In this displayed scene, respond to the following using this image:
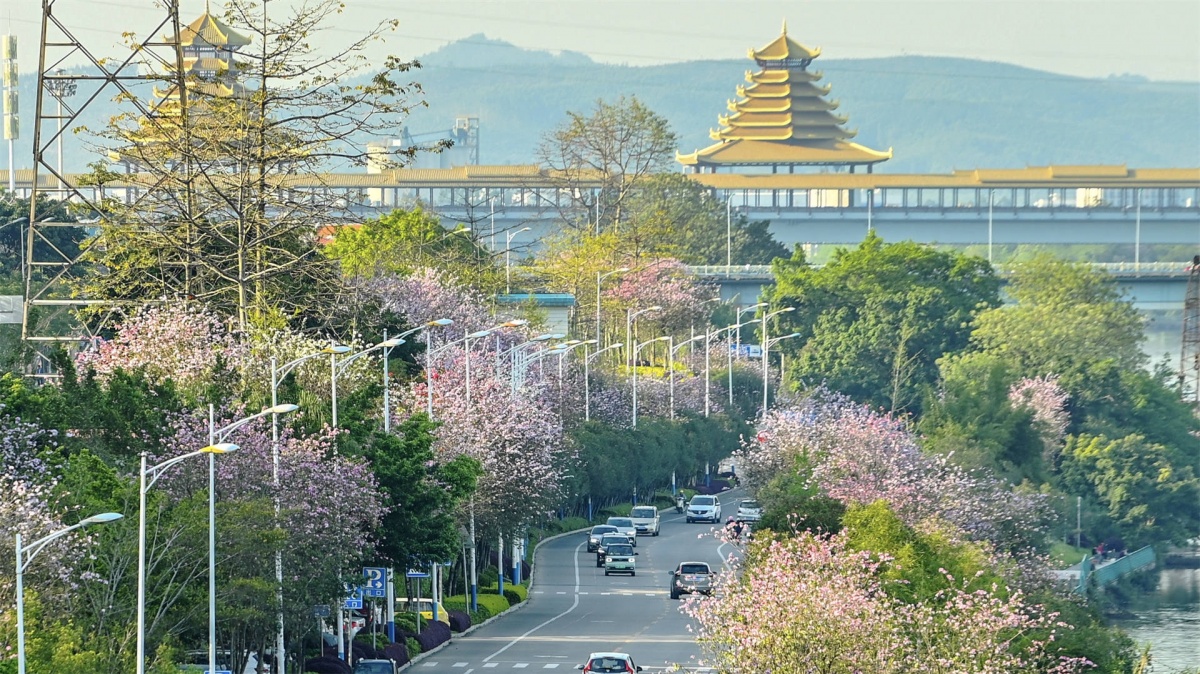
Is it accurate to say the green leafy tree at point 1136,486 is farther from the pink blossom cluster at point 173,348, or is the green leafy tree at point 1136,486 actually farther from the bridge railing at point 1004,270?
the pink blossom cluster at point 173,348

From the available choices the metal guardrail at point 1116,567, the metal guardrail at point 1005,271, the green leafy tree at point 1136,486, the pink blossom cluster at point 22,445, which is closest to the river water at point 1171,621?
the metal guardrail at point 1116,567

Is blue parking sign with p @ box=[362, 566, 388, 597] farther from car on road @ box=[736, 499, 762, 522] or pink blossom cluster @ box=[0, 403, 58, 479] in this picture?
car on road @ box=[736, 499, 762, 522]

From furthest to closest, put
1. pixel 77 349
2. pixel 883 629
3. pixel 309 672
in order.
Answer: pixel 77 349, pixel 309 672, pixel 883 629

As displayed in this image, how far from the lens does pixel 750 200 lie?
197875mm

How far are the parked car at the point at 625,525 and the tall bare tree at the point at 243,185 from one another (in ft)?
60.0

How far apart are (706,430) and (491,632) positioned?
48673 millimetres

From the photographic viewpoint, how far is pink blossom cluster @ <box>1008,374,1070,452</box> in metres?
103

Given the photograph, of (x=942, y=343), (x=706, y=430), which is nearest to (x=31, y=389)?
(x=706, y=430)

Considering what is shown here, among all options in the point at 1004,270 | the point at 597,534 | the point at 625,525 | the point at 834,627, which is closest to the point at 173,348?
the point at 834,627

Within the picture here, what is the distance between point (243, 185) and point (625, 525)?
26.9 metres

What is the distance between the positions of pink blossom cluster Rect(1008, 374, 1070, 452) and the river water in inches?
303

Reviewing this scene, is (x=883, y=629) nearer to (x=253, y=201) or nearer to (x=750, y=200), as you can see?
(x=253, y=201)

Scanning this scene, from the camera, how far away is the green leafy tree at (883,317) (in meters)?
127

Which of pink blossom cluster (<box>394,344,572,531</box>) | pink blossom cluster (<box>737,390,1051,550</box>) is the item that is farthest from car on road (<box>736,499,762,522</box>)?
pink blossom cluster (<box>394,344,572,531</box>)
